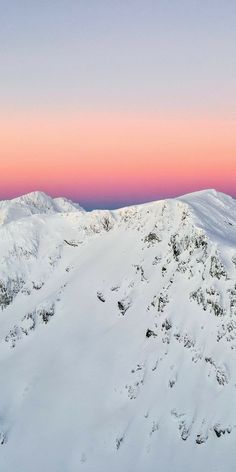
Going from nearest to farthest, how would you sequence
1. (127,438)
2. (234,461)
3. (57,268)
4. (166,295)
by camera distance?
(234,461) → (127,438) → (166,295) → (57,268)

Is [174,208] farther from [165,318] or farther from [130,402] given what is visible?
[130,402]

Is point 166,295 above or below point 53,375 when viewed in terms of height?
above

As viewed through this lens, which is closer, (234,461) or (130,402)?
(234,461)

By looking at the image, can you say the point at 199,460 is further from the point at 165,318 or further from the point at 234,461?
the point at 165,318

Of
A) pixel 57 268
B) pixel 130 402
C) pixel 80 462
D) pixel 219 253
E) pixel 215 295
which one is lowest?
pixel 80 462

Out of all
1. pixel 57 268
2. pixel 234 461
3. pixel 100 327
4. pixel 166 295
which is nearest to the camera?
pixel 234 461

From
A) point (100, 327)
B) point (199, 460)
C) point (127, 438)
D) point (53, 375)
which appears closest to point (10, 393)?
point (53, 375)
